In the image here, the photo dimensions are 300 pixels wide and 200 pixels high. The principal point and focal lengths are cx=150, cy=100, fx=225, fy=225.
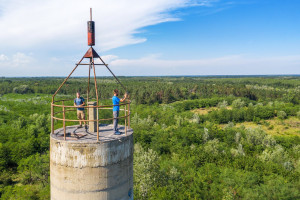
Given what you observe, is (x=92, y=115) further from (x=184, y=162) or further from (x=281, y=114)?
(x=281, y=114)

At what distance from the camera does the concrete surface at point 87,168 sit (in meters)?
6.96

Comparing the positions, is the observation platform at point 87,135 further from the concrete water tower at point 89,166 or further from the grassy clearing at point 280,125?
the grassy clearing at point 280,125

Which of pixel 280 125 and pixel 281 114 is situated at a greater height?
pixel 281 114

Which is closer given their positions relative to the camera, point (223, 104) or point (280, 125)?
point (280, 125)

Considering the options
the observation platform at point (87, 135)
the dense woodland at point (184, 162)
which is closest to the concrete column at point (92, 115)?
the observation platform at point (87, 135)

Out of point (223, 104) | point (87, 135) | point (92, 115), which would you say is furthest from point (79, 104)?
point (223, 104)

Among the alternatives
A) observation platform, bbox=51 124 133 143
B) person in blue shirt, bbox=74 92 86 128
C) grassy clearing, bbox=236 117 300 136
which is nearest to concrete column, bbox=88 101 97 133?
observation platform, bbox=51 124 133 143

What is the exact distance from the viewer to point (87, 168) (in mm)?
6949

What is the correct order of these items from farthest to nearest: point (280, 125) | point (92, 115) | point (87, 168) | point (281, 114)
Result: 1. point (281, 114)
2. point (280, 125)
3. point (92, 115)
4. point (87, 168)

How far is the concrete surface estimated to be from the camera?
696cm

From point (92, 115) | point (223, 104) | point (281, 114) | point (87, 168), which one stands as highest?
point (92, 115)

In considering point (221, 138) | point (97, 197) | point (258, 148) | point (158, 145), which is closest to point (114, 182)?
point (97, 197)

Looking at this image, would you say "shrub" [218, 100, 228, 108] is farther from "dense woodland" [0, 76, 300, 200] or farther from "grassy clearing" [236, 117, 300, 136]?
"dense woodland" [0, 76, 300, 200]

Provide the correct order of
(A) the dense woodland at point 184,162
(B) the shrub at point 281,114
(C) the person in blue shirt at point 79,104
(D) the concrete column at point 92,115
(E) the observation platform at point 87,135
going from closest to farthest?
(E) the observation platform at point 87,135, (D) the concrete column at point 92,115, (C) the person in blue shirt at point 79,104, (A) the dense woodland at point 184,162, (B) the shrub at point 281,114
